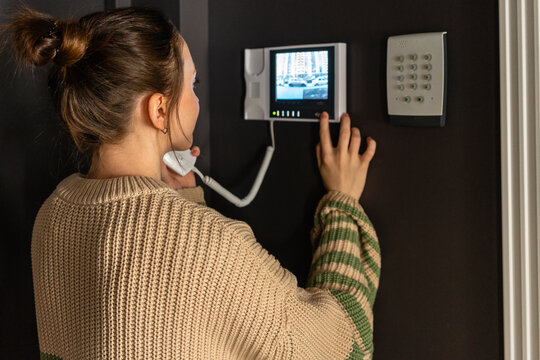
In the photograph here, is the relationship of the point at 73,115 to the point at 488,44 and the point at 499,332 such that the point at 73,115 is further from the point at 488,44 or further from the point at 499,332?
the point at 499,332

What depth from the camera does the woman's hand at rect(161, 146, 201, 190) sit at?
4.59 ft

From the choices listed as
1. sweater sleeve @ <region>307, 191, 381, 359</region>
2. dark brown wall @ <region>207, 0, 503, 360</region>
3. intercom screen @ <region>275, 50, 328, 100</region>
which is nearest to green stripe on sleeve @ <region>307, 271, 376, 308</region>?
sweater sleeve @ <region>307, 191, 381, 359</region>

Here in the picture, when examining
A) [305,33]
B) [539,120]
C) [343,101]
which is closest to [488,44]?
[539,120]

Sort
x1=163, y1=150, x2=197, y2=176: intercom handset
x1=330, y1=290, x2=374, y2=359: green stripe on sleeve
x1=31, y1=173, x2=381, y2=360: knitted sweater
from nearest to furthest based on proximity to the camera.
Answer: x1=31, y1=173, x2=381, y2=360: knitted sweater, x1=330, y1=290, x2=374, y2=359: green stripe on sleeve, x1=163, y1=150, x2=197, y2=176: intercom handset

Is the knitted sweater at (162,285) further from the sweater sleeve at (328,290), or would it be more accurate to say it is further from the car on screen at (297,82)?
the car on screen at (297,82)

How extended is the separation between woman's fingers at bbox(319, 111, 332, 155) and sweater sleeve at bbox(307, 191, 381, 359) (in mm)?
101

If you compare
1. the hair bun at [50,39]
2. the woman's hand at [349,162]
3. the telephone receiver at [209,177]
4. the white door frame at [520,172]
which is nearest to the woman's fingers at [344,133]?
the woman's hand at [349,162]

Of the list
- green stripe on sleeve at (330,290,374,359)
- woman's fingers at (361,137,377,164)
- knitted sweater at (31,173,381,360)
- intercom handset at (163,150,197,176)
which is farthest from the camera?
intercom handset at (163,150,197,176)

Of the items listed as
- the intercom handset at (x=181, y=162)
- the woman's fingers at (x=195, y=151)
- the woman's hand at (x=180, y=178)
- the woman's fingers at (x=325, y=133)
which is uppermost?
the woman's fingers at (x=325, y=133)

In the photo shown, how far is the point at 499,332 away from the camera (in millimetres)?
1110

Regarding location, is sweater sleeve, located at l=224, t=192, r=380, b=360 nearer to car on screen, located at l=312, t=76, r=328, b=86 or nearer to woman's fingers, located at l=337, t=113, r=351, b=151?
woman's fingers, located at l=337, t=113, r=351, b=151

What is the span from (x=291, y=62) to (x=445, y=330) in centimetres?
67

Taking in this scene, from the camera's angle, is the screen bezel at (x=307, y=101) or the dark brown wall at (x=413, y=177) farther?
the screen bezel at (x=307, y=101)

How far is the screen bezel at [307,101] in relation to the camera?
4.11 feet
